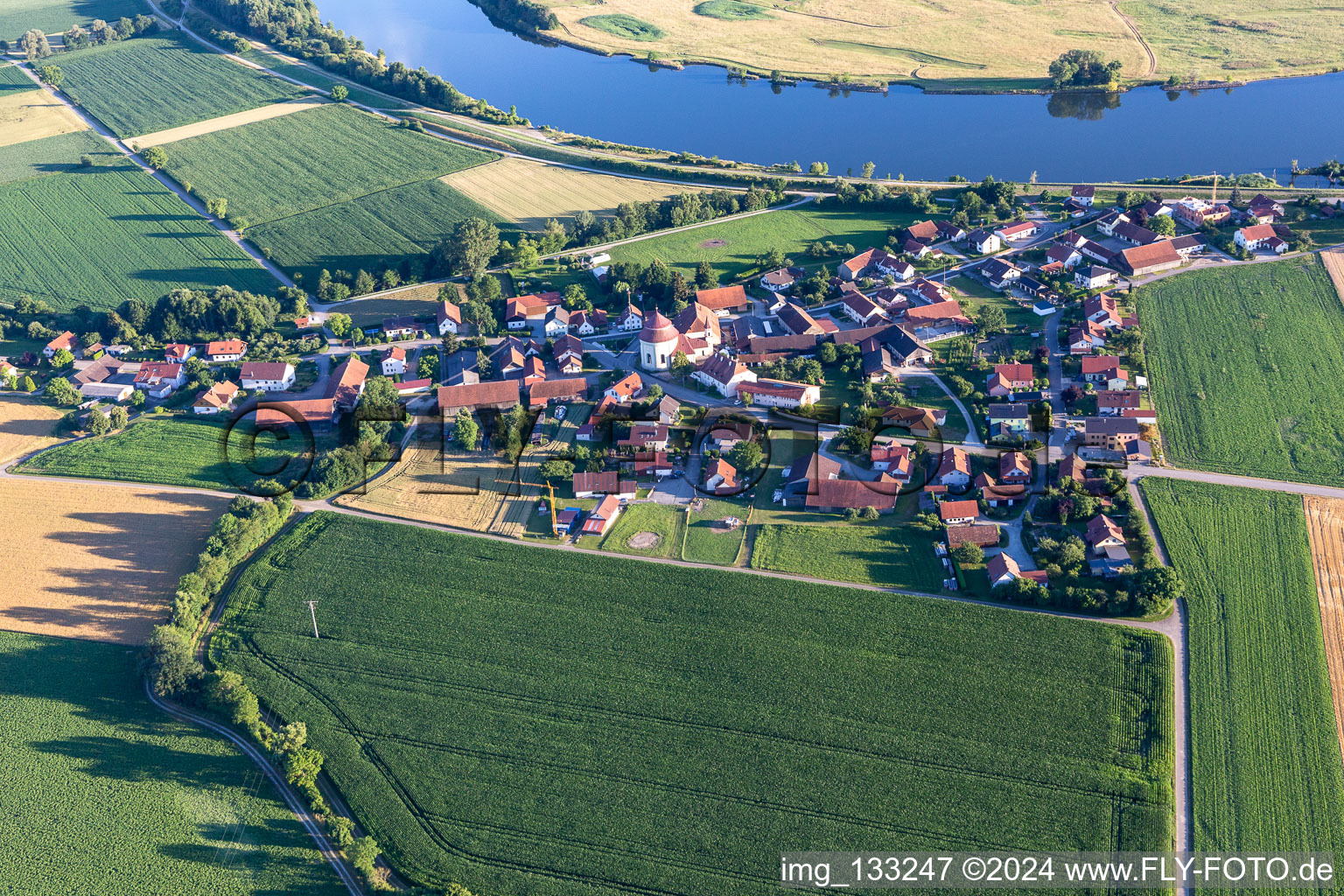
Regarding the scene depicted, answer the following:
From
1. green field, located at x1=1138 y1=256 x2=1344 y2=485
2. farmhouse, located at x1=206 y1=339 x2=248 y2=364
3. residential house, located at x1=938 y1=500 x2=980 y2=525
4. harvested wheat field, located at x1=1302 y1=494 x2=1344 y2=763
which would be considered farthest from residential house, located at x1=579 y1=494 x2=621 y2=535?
harvested wheat field, located at x1=1302 y1=494 x2=1344 y2=763

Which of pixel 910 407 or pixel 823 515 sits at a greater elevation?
pixel 910 407

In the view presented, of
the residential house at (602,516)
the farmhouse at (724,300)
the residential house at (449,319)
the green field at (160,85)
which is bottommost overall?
the residential house at (602,516)

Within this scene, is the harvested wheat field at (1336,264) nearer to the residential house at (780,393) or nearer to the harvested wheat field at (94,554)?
the residential house at (780,393)

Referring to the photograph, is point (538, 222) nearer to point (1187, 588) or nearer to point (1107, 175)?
point (1107, 175)

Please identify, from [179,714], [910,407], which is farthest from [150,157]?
[910,407]

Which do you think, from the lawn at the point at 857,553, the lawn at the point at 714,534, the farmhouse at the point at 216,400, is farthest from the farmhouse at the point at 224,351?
the lawn at the point at 857,553

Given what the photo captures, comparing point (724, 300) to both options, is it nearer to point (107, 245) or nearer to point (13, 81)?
point (107, 245)
